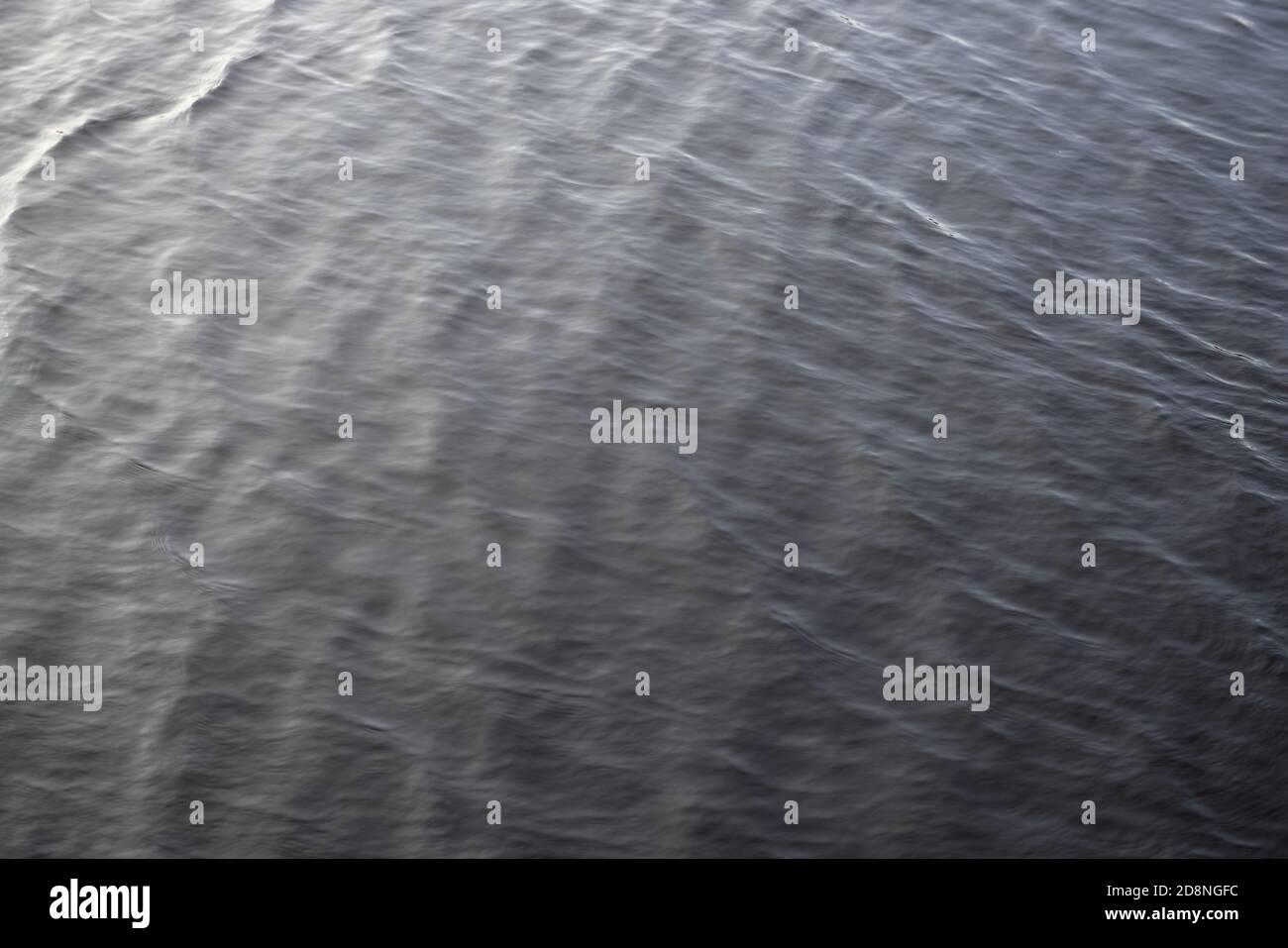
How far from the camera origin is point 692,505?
10906 mm

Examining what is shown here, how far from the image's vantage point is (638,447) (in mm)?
11461

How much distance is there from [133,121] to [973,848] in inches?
457

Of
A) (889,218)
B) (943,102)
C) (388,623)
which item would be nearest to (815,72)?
(943,102)

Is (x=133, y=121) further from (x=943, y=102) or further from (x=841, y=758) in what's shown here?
(x=841, y=758)

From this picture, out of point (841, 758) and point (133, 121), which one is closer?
point (841, 758)

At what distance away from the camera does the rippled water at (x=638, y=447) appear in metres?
8.96

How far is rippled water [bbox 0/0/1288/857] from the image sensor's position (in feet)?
29.4

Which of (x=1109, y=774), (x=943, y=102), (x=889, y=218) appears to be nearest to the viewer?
(x=1109, y=774)

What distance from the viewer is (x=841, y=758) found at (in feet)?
29.9

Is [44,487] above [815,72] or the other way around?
the other way around

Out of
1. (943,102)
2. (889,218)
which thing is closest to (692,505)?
(889,218)
